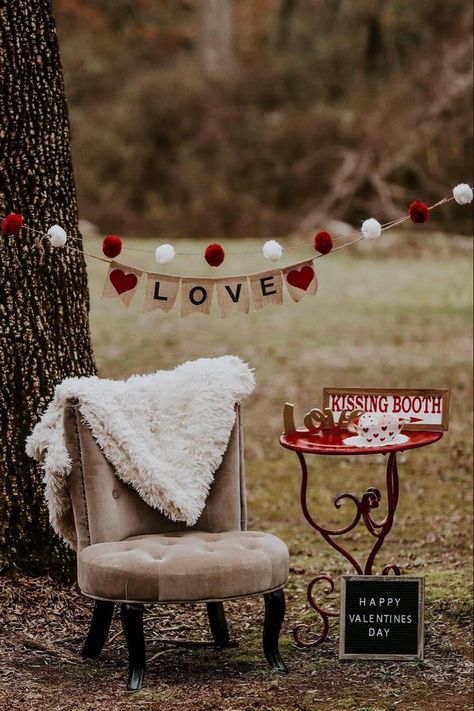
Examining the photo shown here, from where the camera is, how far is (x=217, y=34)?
19797mm

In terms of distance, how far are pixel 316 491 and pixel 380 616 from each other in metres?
3.26

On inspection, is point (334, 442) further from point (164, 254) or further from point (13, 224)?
point (13, 224)

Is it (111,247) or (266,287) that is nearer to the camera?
(111,247)

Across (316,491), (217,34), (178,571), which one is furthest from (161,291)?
(217,34)

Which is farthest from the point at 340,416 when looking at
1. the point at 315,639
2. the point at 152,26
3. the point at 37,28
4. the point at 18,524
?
the point at 152,26

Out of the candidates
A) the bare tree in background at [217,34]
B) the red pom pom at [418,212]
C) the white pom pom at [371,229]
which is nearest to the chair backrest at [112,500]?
the white pom pom at [371,229]

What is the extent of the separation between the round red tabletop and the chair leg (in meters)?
0.79

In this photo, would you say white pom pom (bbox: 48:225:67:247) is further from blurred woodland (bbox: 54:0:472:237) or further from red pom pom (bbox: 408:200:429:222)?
blurred woodland (bbox: 54:0:472:237)

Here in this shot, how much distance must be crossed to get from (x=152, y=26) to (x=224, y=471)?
17.7 m

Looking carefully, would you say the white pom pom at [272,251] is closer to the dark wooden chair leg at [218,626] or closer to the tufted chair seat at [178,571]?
the tufted chair seat at [178,571]

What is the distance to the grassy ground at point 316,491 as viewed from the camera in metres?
3.66

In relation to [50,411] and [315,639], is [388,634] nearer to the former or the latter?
[315,639]

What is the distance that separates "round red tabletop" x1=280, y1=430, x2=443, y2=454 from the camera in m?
3.74

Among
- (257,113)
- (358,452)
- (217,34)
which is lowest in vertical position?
(358,452)
